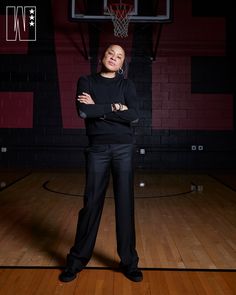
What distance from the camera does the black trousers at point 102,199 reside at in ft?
7.80

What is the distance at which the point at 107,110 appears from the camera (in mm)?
2328

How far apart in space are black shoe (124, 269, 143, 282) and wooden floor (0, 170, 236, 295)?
0.04m

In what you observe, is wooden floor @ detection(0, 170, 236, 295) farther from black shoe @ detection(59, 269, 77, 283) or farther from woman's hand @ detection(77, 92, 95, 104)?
woman's hand @ detection(77, 92, 95, 104)

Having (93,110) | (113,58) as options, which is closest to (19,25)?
(113,58)

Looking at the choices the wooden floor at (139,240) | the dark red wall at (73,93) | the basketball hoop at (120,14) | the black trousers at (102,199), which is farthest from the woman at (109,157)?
the dark red wall at (73,93)

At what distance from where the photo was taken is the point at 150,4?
8.14 meters

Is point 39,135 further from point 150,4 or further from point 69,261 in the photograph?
point 69,261

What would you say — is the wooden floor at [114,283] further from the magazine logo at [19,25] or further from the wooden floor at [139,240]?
the magazine logo at [19,25]

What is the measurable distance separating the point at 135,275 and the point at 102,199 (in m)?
0.51

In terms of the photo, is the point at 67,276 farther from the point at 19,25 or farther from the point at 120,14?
the point at 19,25

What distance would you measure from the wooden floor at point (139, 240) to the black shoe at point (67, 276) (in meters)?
0.04

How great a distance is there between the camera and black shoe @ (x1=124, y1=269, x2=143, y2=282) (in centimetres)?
237

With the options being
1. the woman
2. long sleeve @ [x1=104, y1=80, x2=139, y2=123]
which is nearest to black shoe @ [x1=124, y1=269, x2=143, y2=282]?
the woman

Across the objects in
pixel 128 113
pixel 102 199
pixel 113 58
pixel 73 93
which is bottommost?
pixel 102 199
